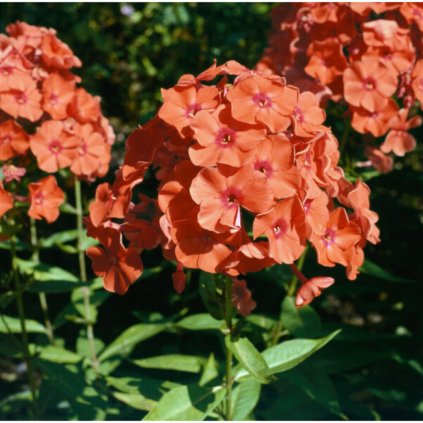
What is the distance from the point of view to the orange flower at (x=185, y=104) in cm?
132

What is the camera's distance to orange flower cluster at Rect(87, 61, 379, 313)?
1.26m

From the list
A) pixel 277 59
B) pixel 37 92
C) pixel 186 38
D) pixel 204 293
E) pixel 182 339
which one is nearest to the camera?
pixel 204 293

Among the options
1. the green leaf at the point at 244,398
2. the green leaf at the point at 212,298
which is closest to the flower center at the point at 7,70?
the green leaf at the point at 212,298

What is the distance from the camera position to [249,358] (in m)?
Result: 1.47

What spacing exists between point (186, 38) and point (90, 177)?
1953 millimetres

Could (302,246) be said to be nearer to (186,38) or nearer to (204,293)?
(204,293)

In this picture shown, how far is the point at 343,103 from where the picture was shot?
6.49 ft

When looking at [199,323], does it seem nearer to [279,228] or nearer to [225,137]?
[279,228]

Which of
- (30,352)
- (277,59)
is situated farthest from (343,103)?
(30,352)

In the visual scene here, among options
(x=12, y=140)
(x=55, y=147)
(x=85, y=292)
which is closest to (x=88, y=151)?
(x=55, y=147)

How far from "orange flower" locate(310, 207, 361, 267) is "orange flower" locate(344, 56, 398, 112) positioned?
54 centimetres

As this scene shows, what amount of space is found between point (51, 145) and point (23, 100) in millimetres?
141

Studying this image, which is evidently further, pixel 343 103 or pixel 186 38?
pixel 186 38

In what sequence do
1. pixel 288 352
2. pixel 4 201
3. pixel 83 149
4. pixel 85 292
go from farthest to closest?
pixel 85 292, pixel 83 149, pixel 4 201, pixel 288 352
